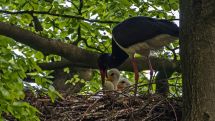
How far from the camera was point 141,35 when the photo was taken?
23.6 ft

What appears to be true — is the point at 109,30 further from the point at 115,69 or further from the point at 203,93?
the point at 203,93

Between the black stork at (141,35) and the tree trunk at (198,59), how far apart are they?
2.37m

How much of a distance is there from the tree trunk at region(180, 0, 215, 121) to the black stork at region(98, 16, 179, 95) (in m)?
2.37

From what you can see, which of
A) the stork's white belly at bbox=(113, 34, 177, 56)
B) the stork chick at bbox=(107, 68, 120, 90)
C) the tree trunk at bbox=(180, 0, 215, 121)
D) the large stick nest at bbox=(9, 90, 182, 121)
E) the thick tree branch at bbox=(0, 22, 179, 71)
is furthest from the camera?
the stork chick at bbox=(107, 68, 120, 90)

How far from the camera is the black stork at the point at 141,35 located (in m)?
6.81

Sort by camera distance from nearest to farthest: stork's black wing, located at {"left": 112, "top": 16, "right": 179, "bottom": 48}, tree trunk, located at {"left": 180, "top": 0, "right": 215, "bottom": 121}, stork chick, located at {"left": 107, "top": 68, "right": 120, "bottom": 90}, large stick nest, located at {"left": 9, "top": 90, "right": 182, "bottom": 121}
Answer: tree trunk, located at {"left": 180, "top": 0, "right": 215, "bottom": 121}, large stick nest, located at {"left": 9, "top": 90, "right": 182, "bottom": 121}, stork's black wing, located at {"left": 112, "top": 16, "right": 179, "bottom": 48}, stork chick, located at {"left": 107, "top": 68, "right": 120, "bottom": 90}

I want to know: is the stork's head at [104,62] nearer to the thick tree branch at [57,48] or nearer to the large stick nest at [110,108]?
the thick tree branch at [57,48]

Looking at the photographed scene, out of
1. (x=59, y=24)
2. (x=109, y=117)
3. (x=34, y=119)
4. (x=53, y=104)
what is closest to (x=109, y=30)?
(x=59, y=24)

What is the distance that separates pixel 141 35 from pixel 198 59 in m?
3.07

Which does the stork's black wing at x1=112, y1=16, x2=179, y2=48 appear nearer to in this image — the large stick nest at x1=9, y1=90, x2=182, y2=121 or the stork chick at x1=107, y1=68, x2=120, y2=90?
the stork chick at x1=107, y1=68, x2=120, y2=90

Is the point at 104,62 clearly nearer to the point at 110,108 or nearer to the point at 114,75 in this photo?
the point at 114,75

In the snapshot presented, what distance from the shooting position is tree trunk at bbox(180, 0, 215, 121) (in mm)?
4035

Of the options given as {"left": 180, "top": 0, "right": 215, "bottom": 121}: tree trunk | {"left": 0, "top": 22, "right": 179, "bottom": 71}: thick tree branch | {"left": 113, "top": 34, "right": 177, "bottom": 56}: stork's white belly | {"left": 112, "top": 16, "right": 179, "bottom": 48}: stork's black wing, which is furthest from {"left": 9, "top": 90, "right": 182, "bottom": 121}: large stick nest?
{"left": 113, "top": 34, "right": 177, "bottom": 56}: stork's white belly

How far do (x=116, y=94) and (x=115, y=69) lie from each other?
2.51 m
